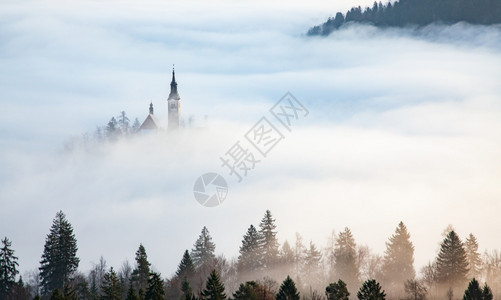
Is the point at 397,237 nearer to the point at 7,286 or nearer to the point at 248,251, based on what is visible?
the point at 248,251

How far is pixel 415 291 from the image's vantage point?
264 ft

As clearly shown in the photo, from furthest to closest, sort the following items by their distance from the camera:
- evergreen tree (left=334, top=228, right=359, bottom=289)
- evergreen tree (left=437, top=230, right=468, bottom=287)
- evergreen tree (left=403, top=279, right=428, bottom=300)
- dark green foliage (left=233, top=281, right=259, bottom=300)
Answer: evergreen tree (left=334, top=228, right=359, bottom=289), evergreen tree (left=437, top=230, right=468, bottom=287), evergreen tree (left=403, top=279, right=428, bottom=300), dark green foliage (left=233, top=281, right=259, bottom=300)

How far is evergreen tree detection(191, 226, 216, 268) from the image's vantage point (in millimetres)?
96812

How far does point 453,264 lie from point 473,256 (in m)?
7.52

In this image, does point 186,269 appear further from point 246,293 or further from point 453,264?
point 453,264

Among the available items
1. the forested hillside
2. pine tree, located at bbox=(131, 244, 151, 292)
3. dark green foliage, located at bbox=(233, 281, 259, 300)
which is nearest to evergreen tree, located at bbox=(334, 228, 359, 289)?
the forested hillside

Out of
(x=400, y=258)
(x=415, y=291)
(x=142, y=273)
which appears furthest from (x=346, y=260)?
(x=142, y=273)

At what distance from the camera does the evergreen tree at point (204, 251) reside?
9681 centimetres

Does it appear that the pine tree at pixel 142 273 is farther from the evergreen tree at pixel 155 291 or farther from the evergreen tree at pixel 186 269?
the evergreen tree at pixel 155 291

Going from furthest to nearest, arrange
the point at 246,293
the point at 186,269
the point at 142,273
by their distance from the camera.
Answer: the point at 186,269
the point at 142,273
the point at 246,293

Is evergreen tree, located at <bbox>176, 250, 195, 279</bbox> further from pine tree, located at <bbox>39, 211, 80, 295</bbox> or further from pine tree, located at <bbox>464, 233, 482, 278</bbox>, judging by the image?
pine tree, located at <bbox>464, 233, 482, 278</bbox>

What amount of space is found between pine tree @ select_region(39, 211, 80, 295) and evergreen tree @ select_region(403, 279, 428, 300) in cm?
3041

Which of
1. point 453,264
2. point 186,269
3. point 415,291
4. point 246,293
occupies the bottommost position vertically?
point 246,293

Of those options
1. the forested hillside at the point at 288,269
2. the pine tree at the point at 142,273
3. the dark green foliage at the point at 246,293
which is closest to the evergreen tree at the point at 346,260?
the forested hillside at the point at 288,269
